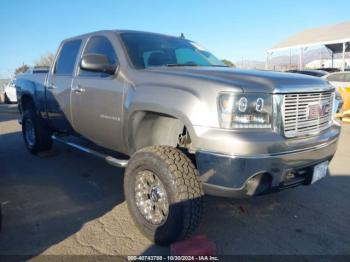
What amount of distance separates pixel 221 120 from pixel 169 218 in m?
0.95

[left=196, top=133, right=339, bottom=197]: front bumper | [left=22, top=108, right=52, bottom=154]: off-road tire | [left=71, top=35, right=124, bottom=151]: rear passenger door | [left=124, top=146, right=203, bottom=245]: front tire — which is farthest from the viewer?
[left=22, top=108, right=52, bottom=154]: off-road tire

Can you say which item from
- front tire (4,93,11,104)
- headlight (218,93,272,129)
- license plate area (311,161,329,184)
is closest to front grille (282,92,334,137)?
headlight (218,93,272,129)

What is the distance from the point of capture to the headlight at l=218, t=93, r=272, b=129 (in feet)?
8.76

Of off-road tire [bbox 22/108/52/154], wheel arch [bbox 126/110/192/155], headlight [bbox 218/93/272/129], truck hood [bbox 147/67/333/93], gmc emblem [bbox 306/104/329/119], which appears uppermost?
truck hood [bbox 147/67/333/93]

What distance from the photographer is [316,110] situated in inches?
123

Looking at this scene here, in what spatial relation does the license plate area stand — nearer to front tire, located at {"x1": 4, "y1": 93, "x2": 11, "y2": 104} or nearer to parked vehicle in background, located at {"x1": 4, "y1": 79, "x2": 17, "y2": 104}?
parked vehicle in background, located at {"x1": 4, "y1": 79, "x2": 17, "y2": 104}

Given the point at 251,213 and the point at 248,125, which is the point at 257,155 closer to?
the point at 248,125

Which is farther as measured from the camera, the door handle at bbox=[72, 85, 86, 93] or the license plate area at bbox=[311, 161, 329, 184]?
the door handle at bbox=[72, 85, 86, 93]

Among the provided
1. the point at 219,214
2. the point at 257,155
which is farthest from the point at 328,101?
the point at 219,214

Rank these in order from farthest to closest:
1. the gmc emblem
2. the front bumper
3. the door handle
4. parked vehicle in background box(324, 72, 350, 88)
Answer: parked vehicle in background box(324, 72, 350, 88) < the door handle < the gmc emblem < the front bumper

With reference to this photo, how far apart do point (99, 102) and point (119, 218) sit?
130cm

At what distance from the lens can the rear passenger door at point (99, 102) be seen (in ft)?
12.0

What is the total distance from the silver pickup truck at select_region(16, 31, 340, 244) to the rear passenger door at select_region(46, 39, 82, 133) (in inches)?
16.2

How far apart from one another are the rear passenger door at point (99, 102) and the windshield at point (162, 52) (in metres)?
0.24
